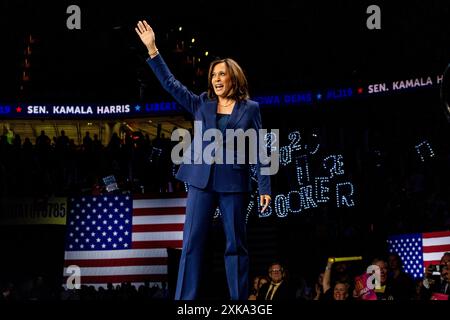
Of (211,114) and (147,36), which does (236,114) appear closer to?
(211,114)

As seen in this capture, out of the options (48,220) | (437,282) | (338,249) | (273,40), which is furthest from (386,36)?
(437,282)

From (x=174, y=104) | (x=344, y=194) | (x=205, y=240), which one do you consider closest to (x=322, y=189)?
(x=344, y=194)

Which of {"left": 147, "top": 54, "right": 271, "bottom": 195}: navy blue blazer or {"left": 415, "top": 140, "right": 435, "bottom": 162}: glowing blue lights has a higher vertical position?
{"left": 415, "top": 140, "right": 435, "bottom": 162}: glowing blue lights

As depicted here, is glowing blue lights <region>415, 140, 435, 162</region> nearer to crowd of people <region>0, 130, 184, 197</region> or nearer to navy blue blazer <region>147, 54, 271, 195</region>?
crowd of people <region>0, 130, 184, 197</region>

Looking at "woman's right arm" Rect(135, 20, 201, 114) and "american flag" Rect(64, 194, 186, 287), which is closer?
"woman's right arm" Rect(135, 20, 201, 114)

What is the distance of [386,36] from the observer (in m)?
19.1

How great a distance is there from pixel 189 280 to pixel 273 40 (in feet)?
62.0

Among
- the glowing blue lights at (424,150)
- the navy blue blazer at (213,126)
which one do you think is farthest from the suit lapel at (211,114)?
the glowing blue lights at (424,150)

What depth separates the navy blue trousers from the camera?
4320mm

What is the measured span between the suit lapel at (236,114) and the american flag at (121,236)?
20.1 feet

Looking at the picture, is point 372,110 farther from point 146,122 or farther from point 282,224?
point 146,122

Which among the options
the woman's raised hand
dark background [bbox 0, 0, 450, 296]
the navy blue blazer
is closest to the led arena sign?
dark background [bbox 0, 0, 450, 296]

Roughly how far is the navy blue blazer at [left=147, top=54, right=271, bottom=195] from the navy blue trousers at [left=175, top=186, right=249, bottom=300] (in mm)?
62

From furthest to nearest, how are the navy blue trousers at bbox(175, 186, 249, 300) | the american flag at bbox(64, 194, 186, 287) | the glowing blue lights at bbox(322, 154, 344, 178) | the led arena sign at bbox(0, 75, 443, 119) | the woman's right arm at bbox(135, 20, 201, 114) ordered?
the led arena sign at bbox(0, 75, 443, 119)
the glowing blue lights at bbox(322, 154, 344, 178)
the american flag at bbox(64, 194, 186, 287)
the woman's right arm at bbox(135, 20, 201, 114)
the navy blue trousers at bbox(175, 186, 249, 300)
